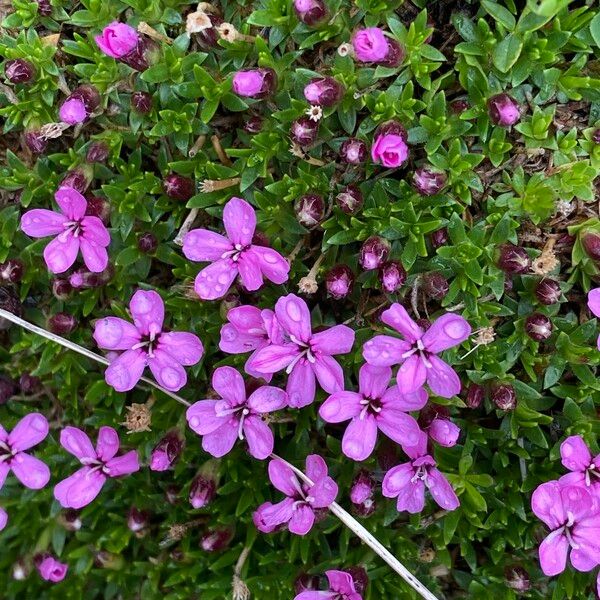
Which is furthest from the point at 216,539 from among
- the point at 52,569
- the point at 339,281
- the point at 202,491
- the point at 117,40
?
the point at 117,40

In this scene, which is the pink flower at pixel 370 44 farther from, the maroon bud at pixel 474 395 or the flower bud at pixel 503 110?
the maroon bud at pixel 474 395

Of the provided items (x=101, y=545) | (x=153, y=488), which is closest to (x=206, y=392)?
(x=153, y=488)

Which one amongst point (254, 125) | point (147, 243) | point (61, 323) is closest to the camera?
point (254, 125)

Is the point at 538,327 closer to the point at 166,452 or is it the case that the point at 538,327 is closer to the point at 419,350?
the point at 419,350

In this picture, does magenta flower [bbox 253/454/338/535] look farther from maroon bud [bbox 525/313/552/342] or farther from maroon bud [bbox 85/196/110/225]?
maroon bud [bbox 85/196/110/225]

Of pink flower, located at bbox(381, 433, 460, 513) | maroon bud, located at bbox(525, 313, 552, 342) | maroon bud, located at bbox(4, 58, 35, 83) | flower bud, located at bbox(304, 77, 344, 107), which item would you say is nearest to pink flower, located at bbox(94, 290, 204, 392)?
pink flower, located at bbox(381, 433, 460, 513)

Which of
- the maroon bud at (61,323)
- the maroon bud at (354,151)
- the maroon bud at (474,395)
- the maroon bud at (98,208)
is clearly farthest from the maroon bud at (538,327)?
the maroon bud at (61,323)

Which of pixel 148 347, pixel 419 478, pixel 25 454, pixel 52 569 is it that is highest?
pixel 148 347

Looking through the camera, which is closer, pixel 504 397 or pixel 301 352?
pixel 301 352
